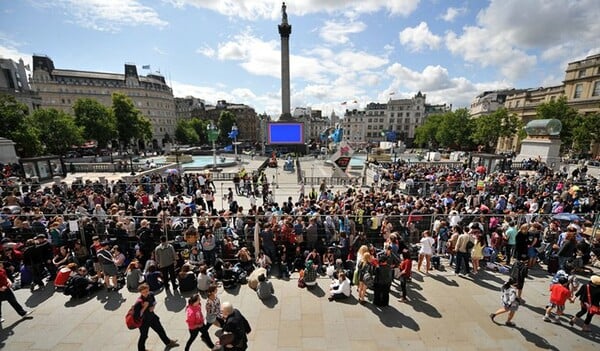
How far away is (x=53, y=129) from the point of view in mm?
35844

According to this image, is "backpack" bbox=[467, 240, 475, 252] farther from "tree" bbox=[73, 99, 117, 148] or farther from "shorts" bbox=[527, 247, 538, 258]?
"tree" bbox=[73, 99, 117, 148]

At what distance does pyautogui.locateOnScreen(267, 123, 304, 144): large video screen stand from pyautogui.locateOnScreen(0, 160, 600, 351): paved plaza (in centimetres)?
5122

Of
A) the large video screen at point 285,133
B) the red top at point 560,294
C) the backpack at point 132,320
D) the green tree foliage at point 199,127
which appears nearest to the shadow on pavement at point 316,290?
the backpack at point 132,320

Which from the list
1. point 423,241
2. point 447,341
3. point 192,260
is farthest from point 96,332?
point 423,241

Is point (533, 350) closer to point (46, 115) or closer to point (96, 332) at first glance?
point (96, 332)

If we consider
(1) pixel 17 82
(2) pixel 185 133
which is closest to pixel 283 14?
(2) pixel 185 133

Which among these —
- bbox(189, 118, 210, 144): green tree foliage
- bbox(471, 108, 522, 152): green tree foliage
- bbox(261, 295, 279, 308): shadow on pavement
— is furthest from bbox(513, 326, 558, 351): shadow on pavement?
bbox(189, 118, 210, 144): green tree foliage

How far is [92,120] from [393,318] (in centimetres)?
5301

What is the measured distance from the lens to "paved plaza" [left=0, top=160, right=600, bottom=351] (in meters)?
5.38

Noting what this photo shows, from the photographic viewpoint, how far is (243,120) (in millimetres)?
104188

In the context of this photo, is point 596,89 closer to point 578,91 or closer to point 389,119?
point 578,91

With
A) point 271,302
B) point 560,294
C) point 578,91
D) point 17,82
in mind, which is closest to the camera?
point 560,294

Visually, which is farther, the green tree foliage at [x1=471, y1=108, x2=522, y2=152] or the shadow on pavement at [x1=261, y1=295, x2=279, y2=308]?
the green tree foliage at [x1=471, y1=108, x2=522, y2=152]

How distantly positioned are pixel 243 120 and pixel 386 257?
104m
